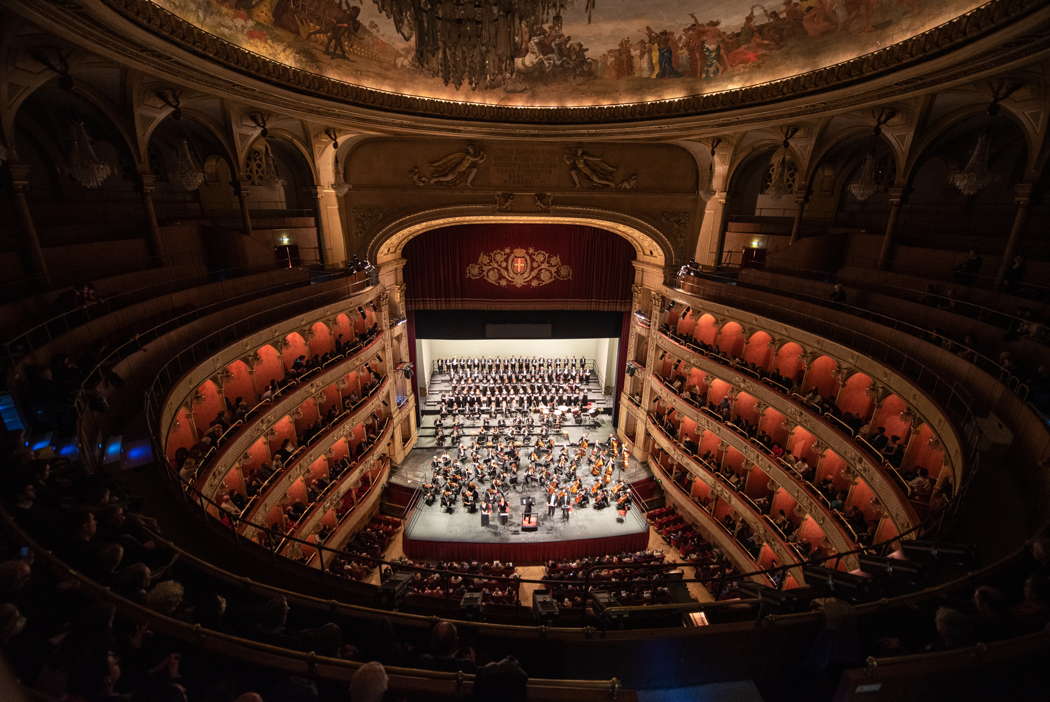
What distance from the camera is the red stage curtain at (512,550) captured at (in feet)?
52.0

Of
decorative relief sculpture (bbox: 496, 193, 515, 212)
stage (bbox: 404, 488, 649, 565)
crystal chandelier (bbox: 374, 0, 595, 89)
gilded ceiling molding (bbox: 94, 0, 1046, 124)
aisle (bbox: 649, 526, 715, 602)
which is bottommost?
aisle (bbox: 649, 526, 715, 602)

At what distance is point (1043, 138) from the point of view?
32.1 ft

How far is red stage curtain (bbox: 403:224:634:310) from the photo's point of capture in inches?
834

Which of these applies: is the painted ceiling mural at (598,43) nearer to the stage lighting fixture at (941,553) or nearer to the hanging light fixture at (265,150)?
the hanging light fixture at (265,150)

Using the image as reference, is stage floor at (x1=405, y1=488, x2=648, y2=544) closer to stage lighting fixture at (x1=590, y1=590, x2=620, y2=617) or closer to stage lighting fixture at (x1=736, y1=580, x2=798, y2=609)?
stage lighting fixture at (x1=590, y1=590, x2=620, y2=617)

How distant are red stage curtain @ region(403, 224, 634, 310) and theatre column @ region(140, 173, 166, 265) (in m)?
10.0

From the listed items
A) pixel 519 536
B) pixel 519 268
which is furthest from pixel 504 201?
pixel 519 536

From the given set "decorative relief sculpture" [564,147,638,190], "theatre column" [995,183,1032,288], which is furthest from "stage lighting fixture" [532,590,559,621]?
"decorative relief sculpture" [564,147,638,190]

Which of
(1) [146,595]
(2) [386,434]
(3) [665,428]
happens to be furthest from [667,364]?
(1) [146,595]

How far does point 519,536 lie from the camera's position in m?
16.5

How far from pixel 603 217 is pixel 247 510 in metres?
14.7

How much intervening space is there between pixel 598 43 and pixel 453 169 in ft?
20.8

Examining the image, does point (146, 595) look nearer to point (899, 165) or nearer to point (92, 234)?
point (92, 234)

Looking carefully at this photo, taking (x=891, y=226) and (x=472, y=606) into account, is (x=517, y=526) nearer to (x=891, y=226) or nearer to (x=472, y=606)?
(x=472, y=606)
